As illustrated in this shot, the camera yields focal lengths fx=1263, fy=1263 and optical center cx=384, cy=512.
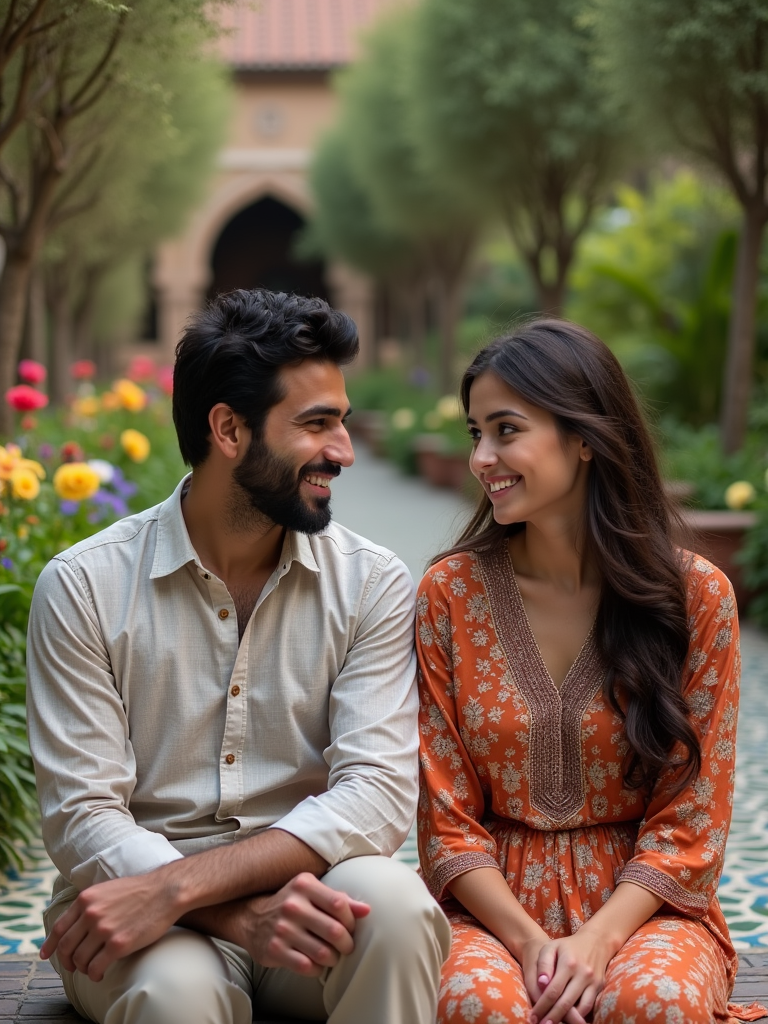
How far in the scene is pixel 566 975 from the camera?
2035 millimetres

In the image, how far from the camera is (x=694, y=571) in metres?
2.37

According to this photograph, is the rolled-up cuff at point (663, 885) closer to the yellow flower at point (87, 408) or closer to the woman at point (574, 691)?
the woman at point (574, 691)

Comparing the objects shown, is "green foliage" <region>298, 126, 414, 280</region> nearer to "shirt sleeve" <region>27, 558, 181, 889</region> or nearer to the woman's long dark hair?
the woman's long dark hair

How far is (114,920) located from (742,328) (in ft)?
26.1

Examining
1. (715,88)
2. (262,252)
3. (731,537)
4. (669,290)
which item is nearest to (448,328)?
(669,290)

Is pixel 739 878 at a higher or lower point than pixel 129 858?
lower

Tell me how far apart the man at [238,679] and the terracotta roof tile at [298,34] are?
30.3 m

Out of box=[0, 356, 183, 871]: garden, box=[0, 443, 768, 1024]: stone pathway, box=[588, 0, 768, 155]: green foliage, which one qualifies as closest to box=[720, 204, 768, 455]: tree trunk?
box=[588, 0, 768, 155]: green foliage

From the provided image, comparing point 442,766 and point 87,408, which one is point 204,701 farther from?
point 87,408

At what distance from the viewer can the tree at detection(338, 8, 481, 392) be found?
18.4m

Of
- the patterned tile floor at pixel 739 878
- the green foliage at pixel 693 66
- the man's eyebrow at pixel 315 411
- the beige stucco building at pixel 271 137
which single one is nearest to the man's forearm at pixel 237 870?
the man's eyebrow at pixel 315 411

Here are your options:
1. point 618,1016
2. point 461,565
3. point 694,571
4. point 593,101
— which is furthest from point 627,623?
point 593,101

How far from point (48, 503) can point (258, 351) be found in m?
3.18

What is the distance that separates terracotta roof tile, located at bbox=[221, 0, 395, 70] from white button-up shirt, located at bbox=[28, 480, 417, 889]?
30421mm
